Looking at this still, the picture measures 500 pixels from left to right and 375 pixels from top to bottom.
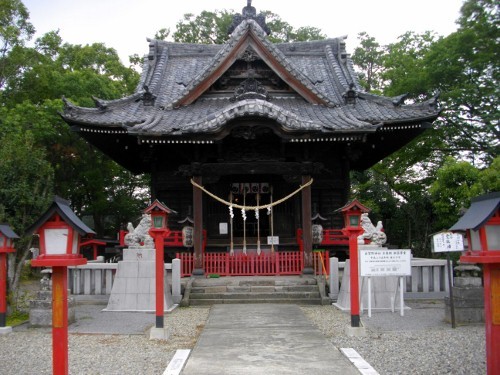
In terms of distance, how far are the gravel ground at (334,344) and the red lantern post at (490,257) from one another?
1292 millimetres

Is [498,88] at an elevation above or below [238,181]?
above

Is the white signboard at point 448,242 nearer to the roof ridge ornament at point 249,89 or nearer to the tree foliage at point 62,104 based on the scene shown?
the roof ridge ornament at point 249,89

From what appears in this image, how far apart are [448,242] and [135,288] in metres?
7.20

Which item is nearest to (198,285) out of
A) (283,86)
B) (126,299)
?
(126,299)

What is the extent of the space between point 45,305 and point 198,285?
4430mm

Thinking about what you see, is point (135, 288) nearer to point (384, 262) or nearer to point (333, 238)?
point (384, 262)

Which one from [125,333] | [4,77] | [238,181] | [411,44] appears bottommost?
[125,333]

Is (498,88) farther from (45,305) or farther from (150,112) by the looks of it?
(45,305)

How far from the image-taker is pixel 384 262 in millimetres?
10258

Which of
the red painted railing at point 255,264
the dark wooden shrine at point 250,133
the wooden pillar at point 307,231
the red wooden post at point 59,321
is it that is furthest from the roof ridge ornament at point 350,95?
the red wooden post at point 59,321

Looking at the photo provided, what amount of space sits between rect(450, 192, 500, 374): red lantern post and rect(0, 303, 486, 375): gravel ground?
1292mm

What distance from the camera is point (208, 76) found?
635 inches

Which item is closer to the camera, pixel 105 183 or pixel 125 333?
pixel 125 333

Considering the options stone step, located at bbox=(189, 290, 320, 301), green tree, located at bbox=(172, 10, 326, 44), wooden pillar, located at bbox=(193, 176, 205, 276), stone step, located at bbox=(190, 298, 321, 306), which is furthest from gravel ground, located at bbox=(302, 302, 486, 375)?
green tree, located at bbox=(172, 10, 326, 44)
